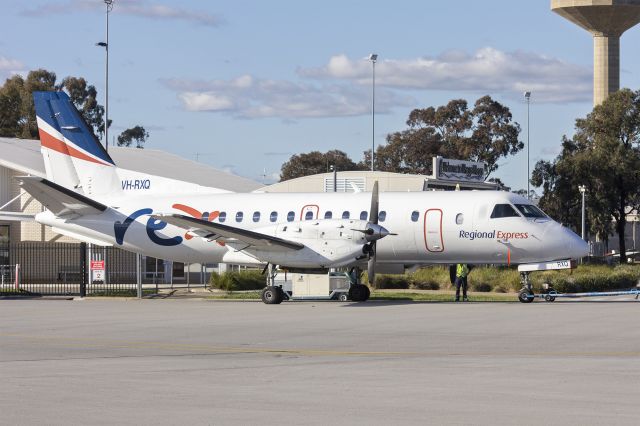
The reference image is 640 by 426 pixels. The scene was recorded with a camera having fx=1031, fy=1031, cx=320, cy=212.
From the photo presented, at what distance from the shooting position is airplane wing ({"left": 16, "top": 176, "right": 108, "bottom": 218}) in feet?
101

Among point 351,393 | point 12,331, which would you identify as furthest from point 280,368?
point 12,331

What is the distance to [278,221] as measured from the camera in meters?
32.2

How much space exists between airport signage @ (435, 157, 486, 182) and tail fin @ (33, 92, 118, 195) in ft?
102

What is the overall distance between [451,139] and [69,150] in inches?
2811

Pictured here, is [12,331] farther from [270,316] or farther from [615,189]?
[615,189]

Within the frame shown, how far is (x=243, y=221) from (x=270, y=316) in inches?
277

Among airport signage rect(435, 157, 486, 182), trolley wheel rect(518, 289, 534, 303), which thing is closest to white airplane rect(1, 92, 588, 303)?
trolley wheel rect(518, 289, 534, 303)

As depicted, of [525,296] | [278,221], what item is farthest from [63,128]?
[525,296]

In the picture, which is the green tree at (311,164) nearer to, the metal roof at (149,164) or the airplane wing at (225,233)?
the metal roof at (149,164)

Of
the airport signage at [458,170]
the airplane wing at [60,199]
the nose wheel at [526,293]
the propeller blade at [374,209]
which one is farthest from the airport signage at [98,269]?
the airport signage at [458,170]

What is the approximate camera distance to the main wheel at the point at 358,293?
1253 inches

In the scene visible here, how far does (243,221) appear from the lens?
32.8 m

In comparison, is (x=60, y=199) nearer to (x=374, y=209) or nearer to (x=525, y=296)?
(x=374, y=209)

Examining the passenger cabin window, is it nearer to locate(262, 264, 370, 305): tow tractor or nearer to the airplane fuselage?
the airplane fuselage
